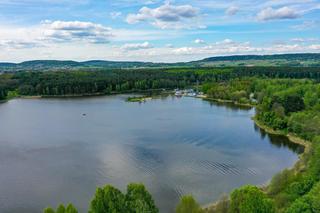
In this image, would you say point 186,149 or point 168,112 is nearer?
point 186,149

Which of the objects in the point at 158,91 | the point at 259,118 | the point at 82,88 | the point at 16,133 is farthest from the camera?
the point at 158,91

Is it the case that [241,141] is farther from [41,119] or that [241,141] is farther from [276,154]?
[41,119]

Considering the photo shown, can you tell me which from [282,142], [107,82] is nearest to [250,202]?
[282,142]

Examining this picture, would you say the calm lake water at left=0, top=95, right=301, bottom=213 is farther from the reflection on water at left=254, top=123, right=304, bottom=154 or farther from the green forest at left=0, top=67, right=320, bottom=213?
the green forest at left=0, top=67, right=320, bottom=213

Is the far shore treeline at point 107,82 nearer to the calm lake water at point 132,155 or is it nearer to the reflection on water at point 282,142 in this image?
the calm lake water at point 132,155

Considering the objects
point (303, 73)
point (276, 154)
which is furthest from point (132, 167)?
point (303, 73)

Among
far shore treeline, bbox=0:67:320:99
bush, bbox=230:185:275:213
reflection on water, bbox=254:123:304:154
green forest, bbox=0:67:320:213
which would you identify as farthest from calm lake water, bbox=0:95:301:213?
far shore treeline, bbox=0:67:320:99
